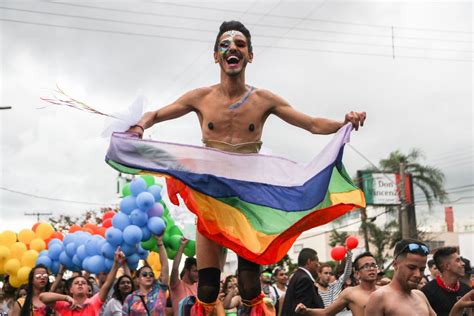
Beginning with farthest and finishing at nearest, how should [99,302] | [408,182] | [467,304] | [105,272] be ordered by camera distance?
[408,182] → [105,272] → [99,302] → [467,304]

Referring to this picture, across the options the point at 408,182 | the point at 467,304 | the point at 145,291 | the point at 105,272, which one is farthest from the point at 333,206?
the point at 408,182

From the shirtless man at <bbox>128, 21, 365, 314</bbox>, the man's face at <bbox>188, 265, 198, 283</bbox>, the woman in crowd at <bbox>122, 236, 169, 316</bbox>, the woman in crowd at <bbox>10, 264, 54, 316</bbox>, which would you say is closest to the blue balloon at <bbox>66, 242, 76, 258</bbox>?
the woman in crowd at <bbox>10, 264, 54, 316</bbox>

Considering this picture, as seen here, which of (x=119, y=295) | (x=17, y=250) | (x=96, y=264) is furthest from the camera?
(x=17, y=250)

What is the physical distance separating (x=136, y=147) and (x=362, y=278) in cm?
297

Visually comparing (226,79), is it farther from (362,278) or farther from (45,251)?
(45,251)

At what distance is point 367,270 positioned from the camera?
6.88m

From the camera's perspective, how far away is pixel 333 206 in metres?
5.14

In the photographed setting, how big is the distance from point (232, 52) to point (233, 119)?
0.50 meters

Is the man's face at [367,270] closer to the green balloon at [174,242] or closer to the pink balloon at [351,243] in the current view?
the pink balloon at [351,243]

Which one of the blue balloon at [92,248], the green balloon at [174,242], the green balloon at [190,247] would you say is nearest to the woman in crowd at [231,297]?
A: the green balloon at [190,247]

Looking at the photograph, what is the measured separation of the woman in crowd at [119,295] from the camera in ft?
27.4

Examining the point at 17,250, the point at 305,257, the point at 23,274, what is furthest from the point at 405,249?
the point at 17,250

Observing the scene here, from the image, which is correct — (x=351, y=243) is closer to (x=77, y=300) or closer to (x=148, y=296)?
(x=148, y=296)

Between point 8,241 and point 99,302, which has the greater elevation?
point 8,241
